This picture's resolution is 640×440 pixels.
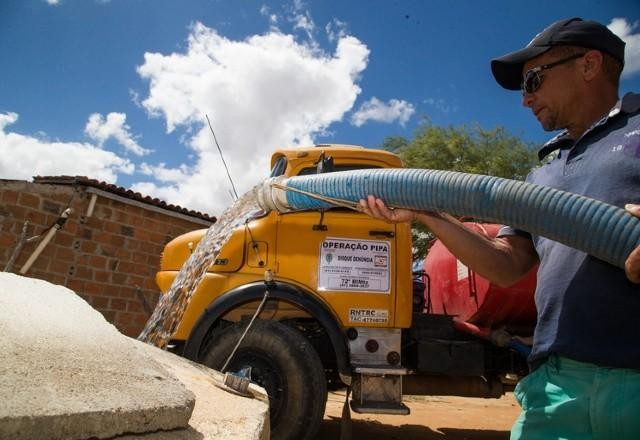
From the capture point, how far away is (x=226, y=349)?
11.7ft

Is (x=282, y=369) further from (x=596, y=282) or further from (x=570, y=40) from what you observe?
(x=570, y=40)

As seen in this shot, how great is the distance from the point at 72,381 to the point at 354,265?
281 cm

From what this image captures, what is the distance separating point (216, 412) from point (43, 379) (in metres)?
0.71

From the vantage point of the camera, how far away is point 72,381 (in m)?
1.24

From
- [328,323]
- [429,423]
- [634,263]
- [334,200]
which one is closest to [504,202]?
[634,263]

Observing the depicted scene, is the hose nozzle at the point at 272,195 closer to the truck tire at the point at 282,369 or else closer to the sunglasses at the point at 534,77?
the truck tire at the point at 282,369

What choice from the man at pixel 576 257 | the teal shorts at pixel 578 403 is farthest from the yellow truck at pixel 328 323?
the teal shorts at pixel 578 403

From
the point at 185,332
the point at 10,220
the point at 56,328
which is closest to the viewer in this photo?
the point at 56,328

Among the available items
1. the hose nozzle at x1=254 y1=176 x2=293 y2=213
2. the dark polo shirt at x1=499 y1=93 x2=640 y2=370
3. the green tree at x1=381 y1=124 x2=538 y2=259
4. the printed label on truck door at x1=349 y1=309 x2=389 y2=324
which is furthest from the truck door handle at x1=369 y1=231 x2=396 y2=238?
the green tree at x1=381 y1=124 x2=538 y2=259

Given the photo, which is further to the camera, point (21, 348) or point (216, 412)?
point (216, 412)

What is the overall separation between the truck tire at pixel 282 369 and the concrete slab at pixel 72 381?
187 centimetres

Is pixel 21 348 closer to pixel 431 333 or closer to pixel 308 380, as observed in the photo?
pixel 308 380

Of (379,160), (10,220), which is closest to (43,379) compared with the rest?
(379,160)

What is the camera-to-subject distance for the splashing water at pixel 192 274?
3.79 meters
